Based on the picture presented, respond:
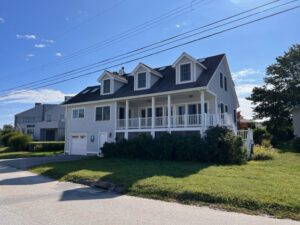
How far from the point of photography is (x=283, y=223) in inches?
244

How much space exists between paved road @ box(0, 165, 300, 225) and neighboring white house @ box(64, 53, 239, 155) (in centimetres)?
1177

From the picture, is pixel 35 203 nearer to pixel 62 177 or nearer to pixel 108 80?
pixel 62 177

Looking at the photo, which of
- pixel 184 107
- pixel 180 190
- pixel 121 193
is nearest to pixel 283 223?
pixel 180 190

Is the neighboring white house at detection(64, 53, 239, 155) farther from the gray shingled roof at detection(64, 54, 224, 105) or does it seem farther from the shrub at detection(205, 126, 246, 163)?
the shrub at detection(205, 126, 246, 163)

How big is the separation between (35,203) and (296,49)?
38.9m

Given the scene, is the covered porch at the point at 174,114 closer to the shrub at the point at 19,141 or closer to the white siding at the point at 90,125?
the white siding at the point at 90,125

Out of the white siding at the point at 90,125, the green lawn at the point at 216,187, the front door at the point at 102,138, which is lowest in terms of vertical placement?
the green lawn at the point at 216,187

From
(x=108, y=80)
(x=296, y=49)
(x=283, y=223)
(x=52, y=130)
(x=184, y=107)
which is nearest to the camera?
(x=283, y=223)

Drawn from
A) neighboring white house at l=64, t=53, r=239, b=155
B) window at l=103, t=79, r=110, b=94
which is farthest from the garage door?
window at l=103, t=79, r=110, b=94

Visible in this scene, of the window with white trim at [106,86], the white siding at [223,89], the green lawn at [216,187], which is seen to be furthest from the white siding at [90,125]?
the green lawn at [216,187]

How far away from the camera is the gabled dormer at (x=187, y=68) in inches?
820

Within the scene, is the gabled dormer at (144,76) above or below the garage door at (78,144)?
above

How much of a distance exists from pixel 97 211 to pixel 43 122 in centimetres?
5056

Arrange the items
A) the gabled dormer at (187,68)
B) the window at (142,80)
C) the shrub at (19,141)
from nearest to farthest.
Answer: the gabled dormer at (187,68), the window at (142,80), the shrub at (19,141)
